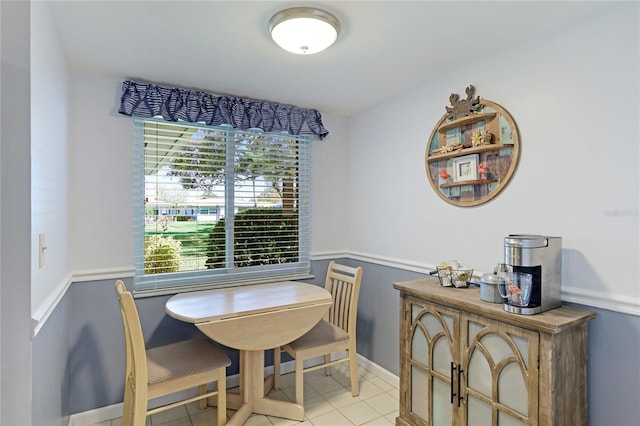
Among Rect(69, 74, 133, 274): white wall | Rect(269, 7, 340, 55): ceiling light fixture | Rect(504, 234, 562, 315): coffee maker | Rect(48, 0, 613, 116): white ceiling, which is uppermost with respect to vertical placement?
Rect(48, 0, 613, 116): white ceiling

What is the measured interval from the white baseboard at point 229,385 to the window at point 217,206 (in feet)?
2.48

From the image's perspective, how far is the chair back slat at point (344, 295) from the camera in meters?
2.58

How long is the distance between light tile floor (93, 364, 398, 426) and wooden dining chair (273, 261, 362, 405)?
0.11 m

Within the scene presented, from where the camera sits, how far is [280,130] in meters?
2.90

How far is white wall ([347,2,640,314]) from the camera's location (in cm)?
149

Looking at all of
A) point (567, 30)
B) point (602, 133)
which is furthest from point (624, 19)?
point (602, 133)

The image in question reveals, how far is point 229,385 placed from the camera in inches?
105

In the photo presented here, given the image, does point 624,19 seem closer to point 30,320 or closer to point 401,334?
point 401,334

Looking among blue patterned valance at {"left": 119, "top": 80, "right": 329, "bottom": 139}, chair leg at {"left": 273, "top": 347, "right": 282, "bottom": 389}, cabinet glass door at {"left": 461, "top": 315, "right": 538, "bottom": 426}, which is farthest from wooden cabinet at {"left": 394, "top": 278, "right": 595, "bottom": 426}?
blue patterned valance at {"left": 119, "top": 80, "right": 329, "bottom": 139}

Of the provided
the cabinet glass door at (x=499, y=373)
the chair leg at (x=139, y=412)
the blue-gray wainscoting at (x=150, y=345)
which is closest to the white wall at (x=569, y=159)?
the blue-gray wainscoting at (x=150, y=345)

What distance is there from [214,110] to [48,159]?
4.16 feet

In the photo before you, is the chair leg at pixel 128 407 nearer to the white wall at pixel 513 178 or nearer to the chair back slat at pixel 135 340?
the chair back slat at pixel 135 340

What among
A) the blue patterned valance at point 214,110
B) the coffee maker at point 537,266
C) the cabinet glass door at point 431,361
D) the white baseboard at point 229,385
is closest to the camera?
the coffee maker at point 537,266

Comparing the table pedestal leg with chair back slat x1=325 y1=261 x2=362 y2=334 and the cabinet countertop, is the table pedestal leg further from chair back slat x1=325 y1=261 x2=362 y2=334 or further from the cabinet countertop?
the cabinet countertop
